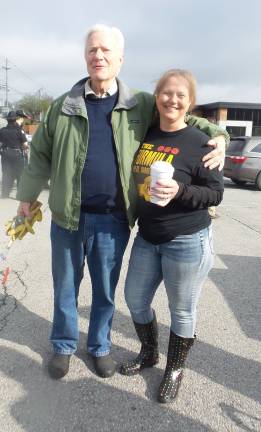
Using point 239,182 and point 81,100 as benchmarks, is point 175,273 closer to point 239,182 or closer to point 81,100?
point 81,100

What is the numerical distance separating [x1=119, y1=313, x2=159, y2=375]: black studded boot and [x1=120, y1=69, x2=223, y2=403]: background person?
15cm

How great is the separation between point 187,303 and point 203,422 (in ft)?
2.11

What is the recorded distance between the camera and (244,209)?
897 centimetres

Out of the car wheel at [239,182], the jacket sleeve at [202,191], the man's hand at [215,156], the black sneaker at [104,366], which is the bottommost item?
the car wheel at [239,182]

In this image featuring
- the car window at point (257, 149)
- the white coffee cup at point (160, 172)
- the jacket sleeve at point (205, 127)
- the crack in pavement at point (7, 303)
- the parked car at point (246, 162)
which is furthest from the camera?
the car window at point (257, 149)

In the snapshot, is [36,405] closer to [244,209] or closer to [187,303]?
[187,303]

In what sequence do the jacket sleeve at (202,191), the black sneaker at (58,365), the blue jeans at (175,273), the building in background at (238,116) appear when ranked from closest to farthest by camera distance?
the jacket sleeve at (202,191), the blue jeans at (175,273), the black sneaker at (58,365), the building in background at (238,116)

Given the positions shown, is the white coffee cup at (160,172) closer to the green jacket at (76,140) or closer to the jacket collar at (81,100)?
the green jacket at (76,140)

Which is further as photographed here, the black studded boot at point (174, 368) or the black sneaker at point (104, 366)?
the black sneaker at point (104, 366)

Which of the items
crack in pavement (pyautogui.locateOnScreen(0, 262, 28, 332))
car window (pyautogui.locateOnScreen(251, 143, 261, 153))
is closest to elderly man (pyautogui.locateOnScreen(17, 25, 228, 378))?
crack in pavement (pyautogui.locateOnScreen(0, 262, 28, 332))

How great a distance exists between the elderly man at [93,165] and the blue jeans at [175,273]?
19cm

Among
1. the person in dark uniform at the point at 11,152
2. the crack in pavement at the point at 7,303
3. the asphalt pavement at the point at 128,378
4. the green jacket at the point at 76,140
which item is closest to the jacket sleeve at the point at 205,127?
the green jacket at the point at 76,140

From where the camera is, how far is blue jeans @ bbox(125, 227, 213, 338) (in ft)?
7.59

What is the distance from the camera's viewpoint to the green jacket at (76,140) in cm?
234
